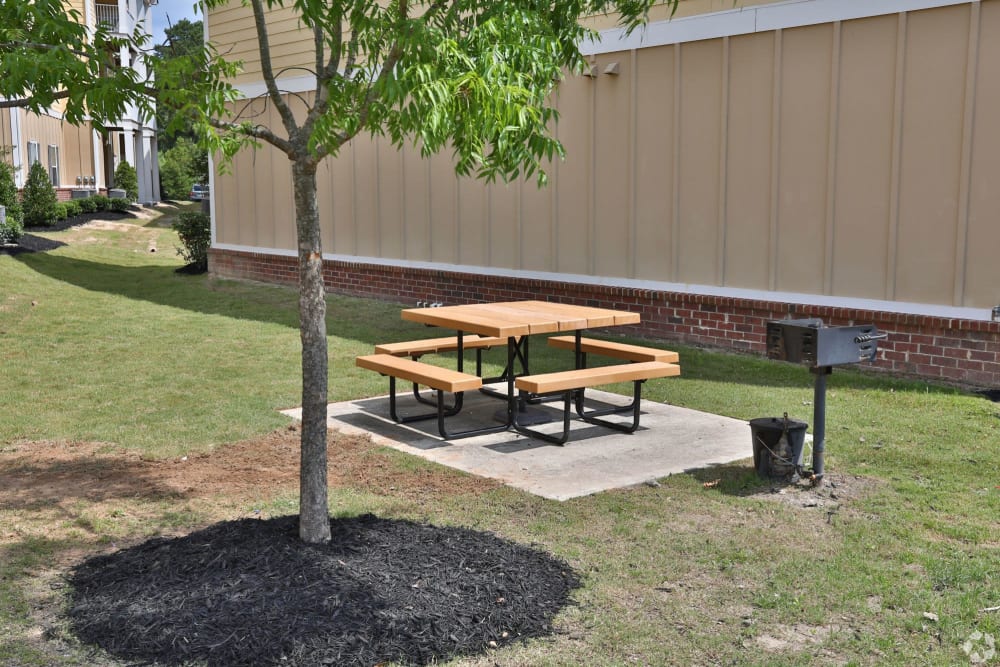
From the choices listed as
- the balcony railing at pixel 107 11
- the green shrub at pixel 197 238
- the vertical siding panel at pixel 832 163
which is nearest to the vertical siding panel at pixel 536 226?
the vertical siding panel at pixel 832 163

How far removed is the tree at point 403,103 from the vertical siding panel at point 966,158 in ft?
17.2

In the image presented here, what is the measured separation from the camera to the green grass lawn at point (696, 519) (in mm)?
4180

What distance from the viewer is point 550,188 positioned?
12.7 meters

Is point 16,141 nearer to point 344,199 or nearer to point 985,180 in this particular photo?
point 344,199

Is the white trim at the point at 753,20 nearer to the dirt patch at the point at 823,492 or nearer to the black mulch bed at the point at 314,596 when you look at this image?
the dirt patch at the point at 823,492

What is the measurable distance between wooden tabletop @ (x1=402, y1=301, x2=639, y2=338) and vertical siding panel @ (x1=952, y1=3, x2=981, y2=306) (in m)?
3.08

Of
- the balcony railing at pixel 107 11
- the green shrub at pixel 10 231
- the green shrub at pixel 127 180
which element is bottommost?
the green shrub at pixel 10 231

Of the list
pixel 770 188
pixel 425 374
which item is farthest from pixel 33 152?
pixel 425 374

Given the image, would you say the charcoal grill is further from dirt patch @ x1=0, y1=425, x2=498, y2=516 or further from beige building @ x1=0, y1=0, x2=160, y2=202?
beige building @ x1=0, y1=0, x2=160, y2=202

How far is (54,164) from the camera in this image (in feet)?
120

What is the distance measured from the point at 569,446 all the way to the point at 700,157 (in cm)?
487

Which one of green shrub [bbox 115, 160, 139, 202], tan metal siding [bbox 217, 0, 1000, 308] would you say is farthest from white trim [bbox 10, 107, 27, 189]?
tan metal siding [bbox 217, 0, 1000, 308]

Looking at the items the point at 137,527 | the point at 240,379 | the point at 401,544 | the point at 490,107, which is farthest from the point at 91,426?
the point at 490,107

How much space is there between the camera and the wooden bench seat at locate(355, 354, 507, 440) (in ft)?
24.6
